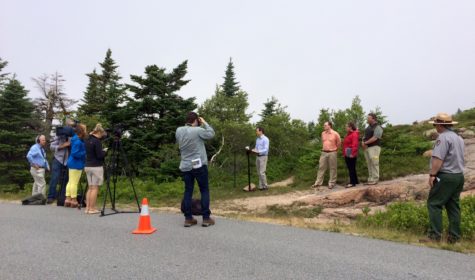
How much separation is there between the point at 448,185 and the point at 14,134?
2971 centimetres

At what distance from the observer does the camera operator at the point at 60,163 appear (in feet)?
31.4

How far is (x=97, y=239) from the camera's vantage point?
17.8 feet

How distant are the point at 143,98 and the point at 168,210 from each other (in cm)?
1691

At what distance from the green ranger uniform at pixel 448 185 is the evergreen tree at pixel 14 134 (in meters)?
29.4

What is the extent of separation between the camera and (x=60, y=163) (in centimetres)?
994

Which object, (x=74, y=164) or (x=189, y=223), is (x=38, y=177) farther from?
(x=189, y=223)

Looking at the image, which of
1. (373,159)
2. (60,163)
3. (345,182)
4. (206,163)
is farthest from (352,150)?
(60,163)

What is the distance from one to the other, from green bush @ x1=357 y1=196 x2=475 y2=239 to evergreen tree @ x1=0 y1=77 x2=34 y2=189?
27984mm

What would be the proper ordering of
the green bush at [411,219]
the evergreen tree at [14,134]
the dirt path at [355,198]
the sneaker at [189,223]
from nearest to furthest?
1. the green bush at [411,219]
2. the sneaker at [189,223]
3. the dirt path at [355,198]
4. the evergreen tree at [14,134]

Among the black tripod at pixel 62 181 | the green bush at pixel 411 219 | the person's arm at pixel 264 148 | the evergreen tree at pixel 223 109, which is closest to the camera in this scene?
the green bush at pixel 411 219

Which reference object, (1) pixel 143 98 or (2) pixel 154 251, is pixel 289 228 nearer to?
(2) pixel 154 251

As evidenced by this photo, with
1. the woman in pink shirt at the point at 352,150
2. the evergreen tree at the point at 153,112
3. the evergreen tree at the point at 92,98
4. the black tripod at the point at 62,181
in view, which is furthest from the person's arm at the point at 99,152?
the evergreen tree at the point at 92,98

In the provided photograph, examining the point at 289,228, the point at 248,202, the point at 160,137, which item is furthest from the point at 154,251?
the point at 160,137

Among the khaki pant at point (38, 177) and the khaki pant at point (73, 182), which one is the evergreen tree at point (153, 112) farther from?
the khaki pant at point (73, 182)
